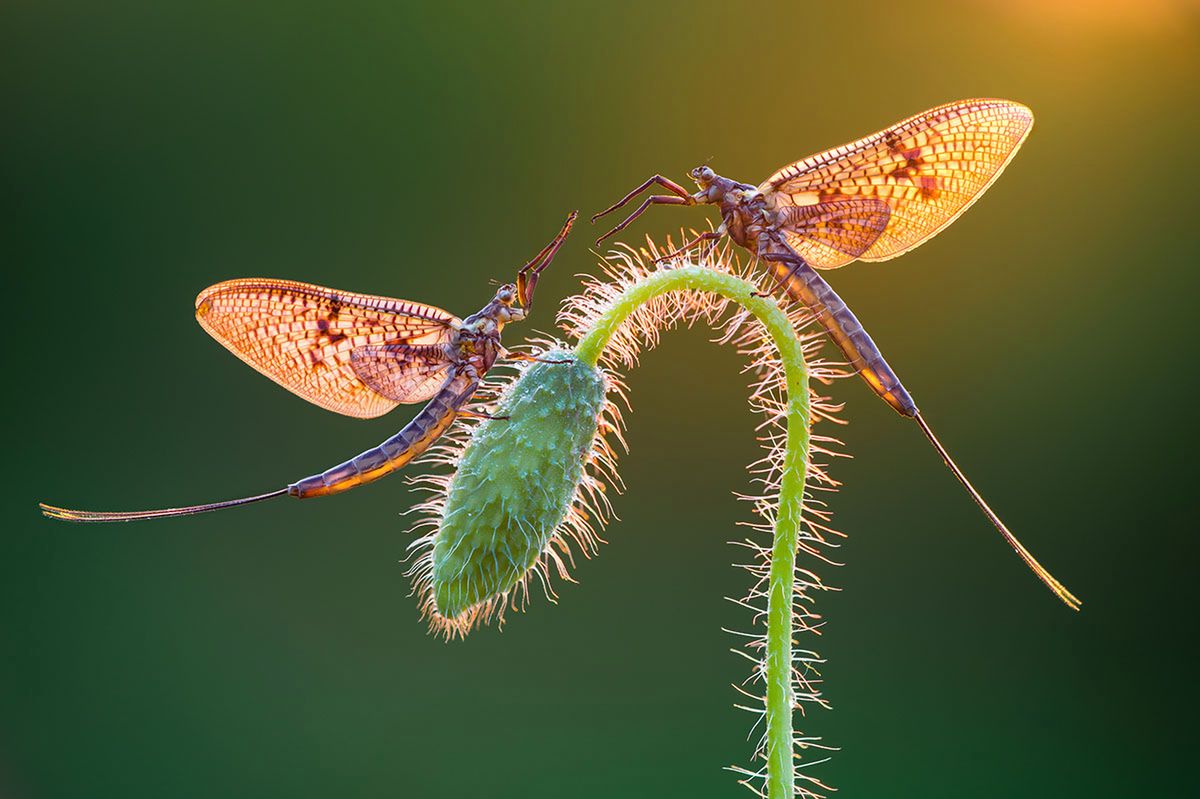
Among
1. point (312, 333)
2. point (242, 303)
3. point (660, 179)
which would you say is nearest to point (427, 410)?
point (312, 333)

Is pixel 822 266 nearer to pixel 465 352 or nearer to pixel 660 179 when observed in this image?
pixel 660 179

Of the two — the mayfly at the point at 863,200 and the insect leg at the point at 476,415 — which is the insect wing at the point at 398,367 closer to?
the insect leg at the point at 476,415

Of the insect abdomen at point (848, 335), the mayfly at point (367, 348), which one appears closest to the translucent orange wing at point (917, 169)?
the insect abdomen at point (848, 335)

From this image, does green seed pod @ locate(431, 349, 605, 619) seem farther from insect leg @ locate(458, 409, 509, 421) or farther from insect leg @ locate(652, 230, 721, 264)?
insect leg @ locate(652, 230, 721, 264)

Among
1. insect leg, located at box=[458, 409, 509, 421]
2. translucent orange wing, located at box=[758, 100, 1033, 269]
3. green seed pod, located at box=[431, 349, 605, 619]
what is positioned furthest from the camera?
translucent orange wing, located at box=[758, 100, 1033, 269]

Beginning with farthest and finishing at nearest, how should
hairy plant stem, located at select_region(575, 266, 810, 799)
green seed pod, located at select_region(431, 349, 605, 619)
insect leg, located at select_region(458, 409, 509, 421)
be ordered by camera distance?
insect leg, located at select_region(458, 409, 509, 421), green seed pod, located at select_region(431, 349, 605, 619), hairy plant stem, located at select_region(575, 266, 810, 799)

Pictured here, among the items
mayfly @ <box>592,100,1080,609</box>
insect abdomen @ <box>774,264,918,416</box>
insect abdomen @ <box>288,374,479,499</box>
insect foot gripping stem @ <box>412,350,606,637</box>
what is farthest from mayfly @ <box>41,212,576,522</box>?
insect abdomen @ <box>774,264,918,416</box>

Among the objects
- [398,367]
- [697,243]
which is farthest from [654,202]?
[398,367]
